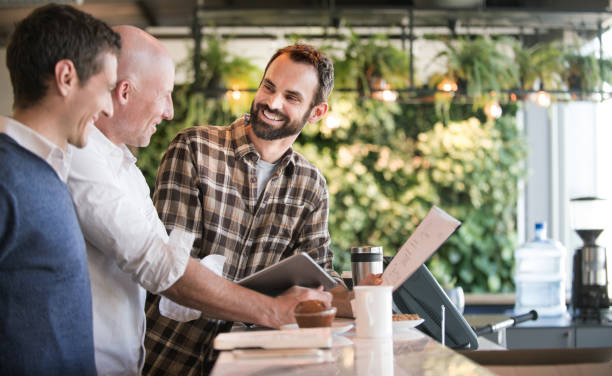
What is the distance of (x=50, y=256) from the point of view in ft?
3.75

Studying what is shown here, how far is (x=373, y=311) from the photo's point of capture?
149 cm

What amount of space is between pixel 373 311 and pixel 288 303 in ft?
0.78

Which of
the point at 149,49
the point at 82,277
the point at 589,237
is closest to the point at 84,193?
the point at 82,277

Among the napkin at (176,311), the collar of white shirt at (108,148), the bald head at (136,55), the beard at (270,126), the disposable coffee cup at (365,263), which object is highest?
the bald head at (136,55)

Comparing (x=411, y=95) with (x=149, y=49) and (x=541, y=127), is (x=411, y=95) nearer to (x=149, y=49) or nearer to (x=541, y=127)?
(x=541, y=127)

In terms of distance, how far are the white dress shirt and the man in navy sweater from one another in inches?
6.0

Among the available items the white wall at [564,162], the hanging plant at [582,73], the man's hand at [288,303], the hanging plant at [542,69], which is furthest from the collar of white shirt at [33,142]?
the white wall at [564,162]

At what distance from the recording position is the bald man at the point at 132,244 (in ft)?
4.62

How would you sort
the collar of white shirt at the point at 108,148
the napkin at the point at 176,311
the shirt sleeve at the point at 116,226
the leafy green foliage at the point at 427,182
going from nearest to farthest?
the shirt sleeve at the point at 116,226 → the collar of white shirt at the point at 108,148 → the napkin at the point at 176,311 → the leafy green foliage at the point at 427,182

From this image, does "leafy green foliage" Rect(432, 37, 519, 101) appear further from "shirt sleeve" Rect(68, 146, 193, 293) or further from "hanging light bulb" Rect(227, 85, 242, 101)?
"shirt sleeve" Rect(68, 146, 193, 293)

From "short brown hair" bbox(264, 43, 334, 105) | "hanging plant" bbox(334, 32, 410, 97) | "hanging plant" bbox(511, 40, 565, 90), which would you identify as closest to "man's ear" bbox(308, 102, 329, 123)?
"short brown hair" bbox(264, 43, 334, 105)

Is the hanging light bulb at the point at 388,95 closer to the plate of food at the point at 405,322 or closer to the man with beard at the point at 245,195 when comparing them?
the man with beard at the point at 245,195

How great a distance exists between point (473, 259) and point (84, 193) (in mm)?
5436

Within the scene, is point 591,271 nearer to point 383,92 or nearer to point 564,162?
point 383,92
